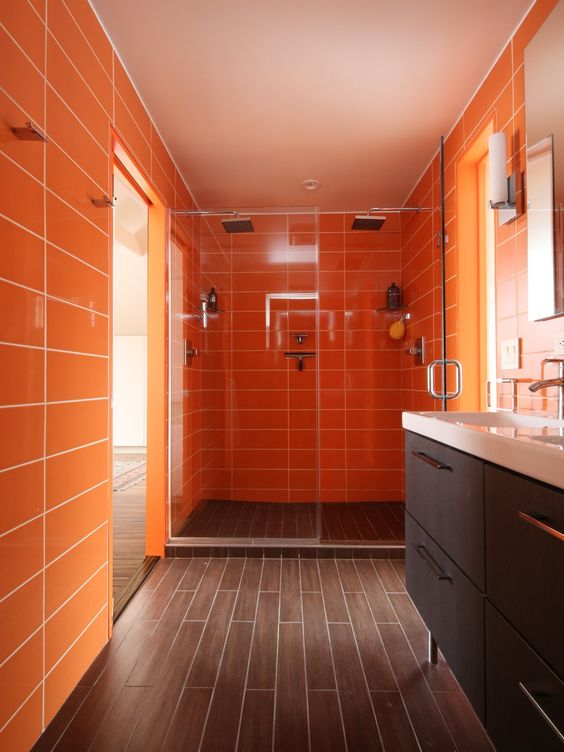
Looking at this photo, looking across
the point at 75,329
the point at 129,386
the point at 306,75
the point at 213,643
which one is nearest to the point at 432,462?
the point at 213,643

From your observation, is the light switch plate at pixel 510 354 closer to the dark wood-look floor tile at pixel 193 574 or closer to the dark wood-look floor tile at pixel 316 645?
the dark wood-look floor tile at pixel 316 645

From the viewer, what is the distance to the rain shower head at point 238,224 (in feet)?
9.79

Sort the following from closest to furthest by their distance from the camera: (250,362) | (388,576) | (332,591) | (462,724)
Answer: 1. (462,724)
2. (332,591)
3. (388,576)
4. (250,362)

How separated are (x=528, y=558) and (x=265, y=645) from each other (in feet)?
4.10

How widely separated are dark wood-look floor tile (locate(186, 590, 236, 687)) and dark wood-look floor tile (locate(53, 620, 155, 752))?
0.76ft

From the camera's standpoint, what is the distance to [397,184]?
3.36 m

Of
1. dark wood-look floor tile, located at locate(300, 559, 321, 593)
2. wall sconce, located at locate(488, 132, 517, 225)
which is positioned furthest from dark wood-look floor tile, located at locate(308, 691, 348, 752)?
wall sconce, located at locate(488, 132, 517, 225)

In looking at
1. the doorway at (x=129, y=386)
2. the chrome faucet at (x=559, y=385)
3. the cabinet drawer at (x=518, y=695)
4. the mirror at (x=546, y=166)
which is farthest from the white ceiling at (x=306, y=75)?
the cabinet drawer at (x=518, y=695)

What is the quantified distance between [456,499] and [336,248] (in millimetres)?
3005

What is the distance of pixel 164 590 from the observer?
7.36 feet

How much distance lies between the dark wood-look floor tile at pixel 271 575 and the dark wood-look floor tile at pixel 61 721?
3.11 ft

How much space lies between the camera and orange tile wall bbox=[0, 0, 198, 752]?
118 centimetres

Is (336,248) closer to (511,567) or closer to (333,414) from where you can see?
(333,414)

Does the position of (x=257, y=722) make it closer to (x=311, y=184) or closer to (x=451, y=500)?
(x=451, y=500)
